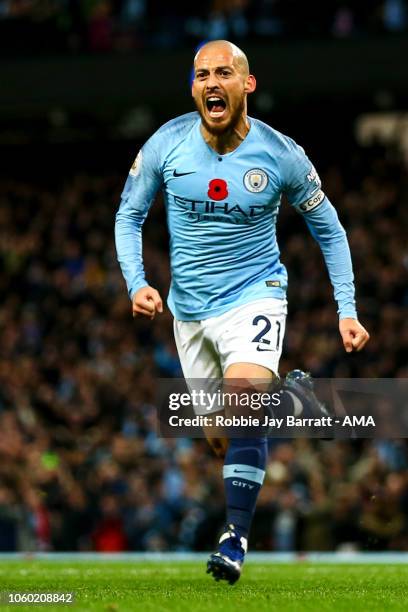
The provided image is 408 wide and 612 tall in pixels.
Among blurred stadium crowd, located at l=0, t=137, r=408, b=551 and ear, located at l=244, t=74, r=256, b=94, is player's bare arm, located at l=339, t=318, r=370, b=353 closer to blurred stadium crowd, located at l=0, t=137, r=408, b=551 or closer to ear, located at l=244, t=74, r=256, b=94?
ear, located at l=244, t=74, r=256, b=94

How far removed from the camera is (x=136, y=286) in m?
7.04

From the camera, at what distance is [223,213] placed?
718 cm

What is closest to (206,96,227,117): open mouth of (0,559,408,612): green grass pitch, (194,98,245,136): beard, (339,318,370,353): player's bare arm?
(194,98,245,136): beard

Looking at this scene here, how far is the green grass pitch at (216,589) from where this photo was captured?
19.4ft

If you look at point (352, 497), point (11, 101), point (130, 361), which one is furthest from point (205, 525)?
point (11, 101)

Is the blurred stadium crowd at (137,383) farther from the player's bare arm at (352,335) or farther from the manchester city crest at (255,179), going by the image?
the manchester city crest at (255,179)

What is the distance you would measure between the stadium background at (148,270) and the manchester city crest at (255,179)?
8.23m

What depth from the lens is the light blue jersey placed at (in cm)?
716

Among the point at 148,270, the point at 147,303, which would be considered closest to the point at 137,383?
the point at 148,270

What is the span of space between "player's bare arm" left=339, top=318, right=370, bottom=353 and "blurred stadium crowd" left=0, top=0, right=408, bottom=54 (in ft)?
48.5

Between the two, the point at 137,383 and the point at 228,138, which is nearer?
the point at 228,138

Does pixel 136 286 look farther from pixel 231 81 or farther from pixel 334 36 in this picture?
pixel 334 36

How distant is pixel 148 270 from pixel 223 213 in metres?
13.9

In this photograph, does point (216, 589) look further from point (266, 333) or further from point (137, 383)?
point (137, 383)
